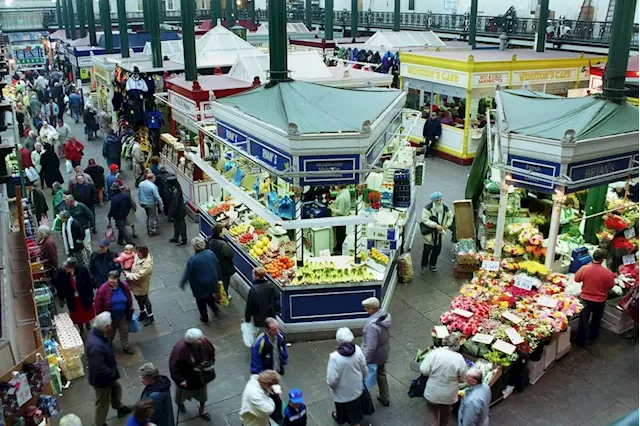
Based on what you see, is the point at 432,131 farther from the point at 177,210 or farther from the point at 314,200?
the point at 177,210

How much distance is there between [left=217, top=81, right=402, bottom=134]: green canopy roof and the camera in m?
8.38

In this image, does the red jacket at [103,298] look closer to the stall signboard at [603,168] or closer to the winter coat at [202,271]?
the winter coat at [202,271]

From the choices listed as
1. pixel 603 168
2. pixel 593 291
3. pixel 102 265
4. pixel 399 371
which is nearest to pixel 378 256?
pixel 399 371

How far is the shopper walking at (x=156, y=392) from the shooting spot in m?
5.50

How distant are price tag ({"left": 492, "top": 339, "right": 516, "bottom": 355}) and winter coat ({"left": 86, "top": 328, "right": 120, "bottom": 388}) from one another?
14.0ft

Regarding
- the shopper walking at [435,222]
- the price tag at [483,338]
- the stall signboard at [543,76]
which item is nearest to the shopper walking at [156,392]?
the price tag at [483,338]

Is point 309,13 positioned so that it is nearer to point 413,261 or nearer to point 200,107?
point 200,107

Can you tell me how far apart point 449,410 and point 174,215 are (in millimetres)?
7138

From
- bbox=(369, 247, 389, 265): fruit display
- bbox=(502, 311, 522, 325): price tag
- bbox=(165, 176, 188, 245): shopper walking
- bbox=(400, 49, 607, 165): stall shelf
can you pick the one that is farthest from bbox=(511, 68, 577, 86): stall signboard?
bbox=(502, 311, 522, 325): price tag

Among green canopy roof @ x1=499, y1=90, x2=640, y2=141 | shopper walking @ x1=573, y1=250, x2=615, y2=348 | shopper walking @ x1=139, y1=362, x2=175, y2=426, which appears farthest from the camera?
green canopy roof @ x1=499, y1=90, x2=640, y2=141

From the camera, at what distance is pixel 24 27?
52969mm

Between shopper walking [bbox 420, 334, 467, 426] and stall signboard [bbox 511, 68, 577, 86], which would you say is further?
stall signboard [bbox 511, 68, 577, 86]

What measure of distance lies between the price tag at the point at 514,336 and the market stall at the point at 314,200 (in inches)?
77.1

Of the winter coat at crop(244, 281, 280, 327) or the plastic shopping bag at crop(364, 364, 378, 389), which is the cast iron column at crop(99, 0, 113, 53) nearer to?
the winter coat at crop(244, 281, 280, 327)
